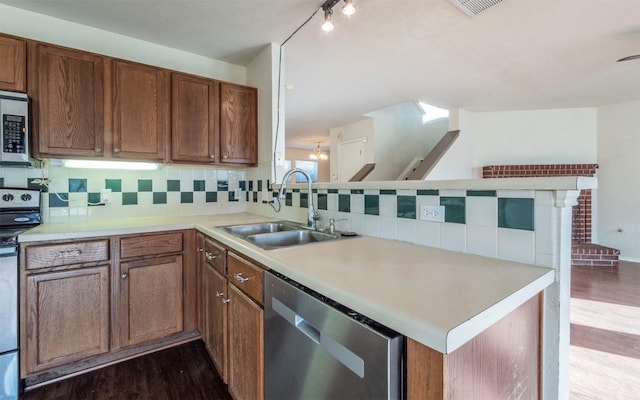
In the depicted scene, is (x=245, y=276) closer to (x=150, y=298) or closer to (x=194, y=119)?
(x=150, y=298)

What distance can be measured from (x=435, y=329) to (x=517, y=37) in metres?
3.03

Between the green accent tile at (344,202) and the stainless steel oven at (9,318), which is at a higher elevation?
the green accent tile at (344,202)

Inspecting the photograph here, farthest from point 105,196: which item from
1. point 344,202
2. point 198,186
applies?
point 344,202

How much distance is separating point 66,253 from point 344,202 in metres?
1.63

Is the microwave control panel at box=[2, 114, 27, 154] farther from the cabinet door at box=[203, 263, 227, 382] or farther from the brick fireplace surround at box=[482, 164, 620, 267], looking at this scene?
the brick fireplace surround at box=[482, 164, 620, 267]

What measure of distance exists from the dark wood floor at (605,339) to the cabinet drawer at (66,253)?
2.79 metres

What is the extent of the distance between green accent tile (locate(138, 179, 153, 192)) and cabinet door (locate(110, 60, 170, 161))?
0.37 metres

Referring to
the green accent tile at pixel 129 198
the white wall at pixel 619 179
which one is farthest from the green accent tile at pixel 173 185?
the white wall at pixel 619 179

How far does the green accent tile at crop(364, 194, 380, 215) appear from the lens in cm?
151

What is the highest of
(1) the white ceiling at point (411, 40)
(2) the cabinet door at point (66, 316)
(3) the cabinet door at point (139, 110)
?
(1) the white ceiling at point (411, 40)

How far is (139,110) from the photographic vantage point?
2.11 metres

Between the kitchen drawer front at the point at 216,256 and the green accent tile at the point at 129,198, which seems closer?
the kitchen drawer front at the point at 216,256

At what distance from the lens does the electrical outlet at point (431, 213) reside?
1.23 meters

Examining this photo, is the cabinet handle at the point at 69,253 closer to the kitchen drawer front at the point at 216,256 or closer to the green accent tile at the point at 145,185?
the kitchen drawer front at the point at 216,256
